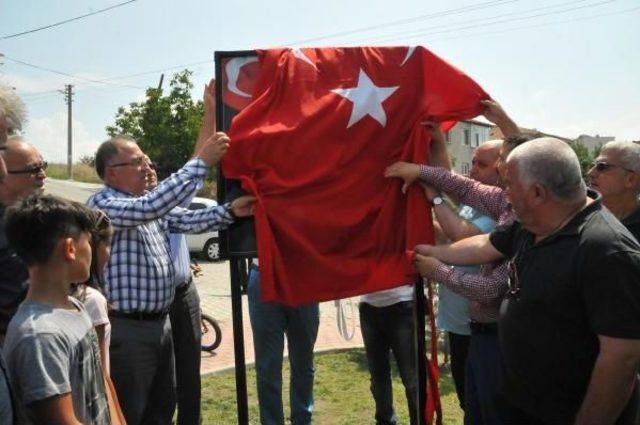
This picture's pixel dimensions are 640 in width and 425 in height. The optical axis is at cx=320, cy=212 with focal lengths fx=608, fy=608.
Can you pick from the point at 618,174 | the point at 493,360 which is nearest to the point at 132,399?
the point at 493,360

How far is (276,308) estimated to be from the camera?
173 inches

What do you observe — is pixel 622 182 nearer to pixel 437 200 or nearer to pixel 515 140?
pixel 515 140

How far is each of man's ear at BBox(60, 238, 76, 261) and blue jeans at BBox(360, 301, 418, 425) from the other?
2789 millimetres

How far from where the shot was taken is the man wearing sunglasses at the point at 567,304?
2.21 metres

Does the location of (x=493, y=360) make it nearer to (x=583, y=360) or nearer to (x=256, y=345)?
(x=583, y=360)

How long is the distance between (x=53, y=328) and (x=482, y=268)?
2.11 m

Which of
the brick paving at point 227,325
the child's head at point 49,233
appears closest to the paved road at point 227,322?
the brick paving at point 227,325

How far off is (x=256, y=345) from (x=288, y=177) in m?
1.70

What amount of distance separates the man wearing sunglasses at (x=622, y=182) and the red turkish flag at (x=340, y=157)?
1.00m

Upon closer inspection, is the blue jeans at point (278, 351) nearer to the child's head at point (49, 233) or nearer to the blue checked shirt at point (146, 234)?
the blue checked shirt at point (146, 234)

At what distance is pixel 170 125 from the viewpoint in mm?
22641

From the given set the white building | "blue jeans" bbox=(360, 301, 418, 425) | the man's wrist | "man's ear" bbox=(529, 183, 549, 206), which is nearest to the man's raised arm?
the man's wrist

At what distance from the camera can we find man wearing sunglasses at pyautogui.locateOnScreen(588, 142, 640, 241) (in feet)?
11.9

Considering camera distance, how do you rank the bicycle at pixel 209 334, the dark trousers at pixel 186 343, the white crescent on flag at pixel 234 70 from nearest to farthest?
the white crescent on flag at pixel 234 70
the dark trousers at pixel 186 343
the bicycle at pixel 209 334
